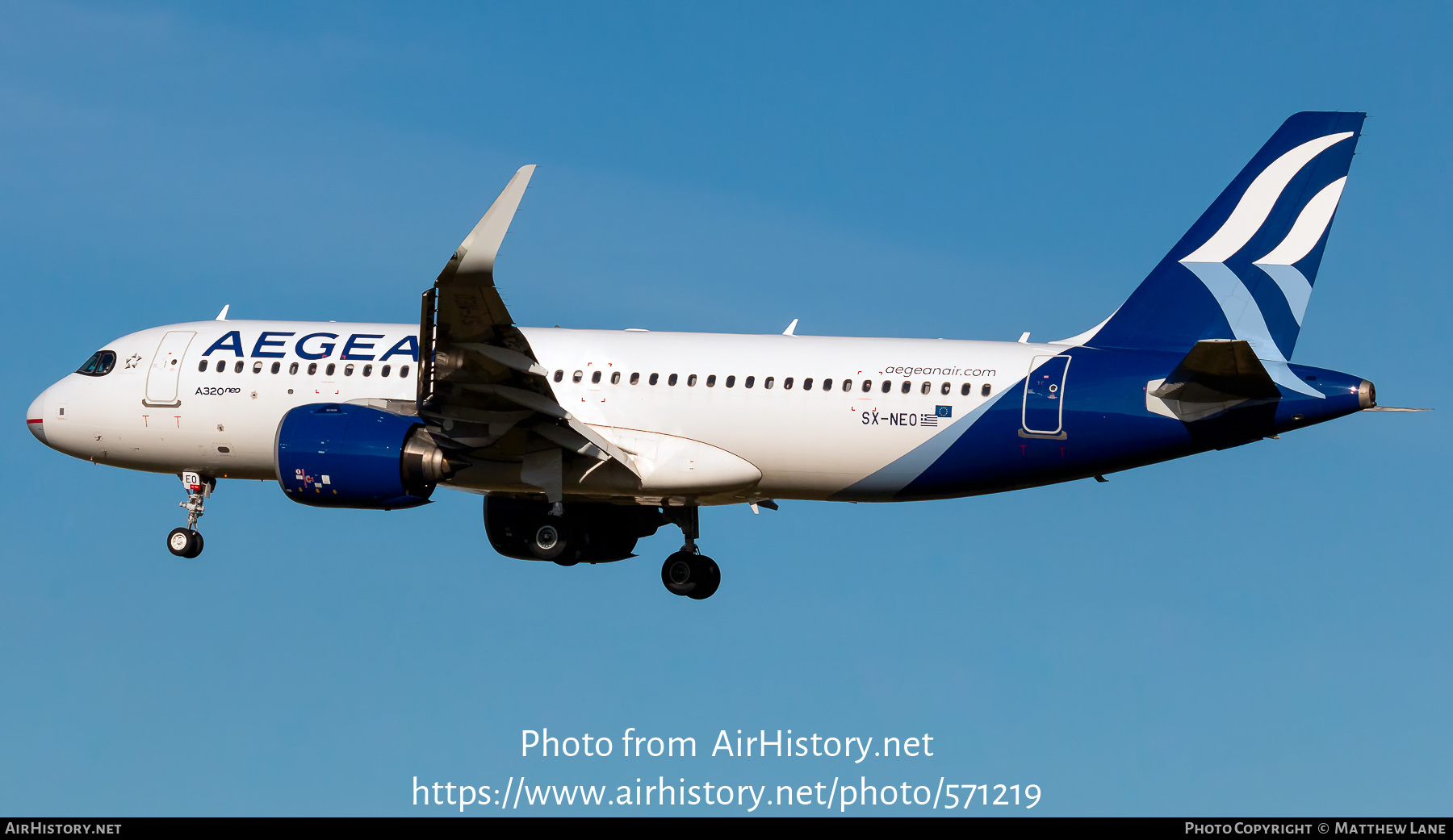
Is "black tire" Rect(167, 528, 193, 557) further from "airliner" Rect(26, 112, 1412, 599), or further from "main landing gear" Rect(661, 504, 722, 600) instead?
"main landing gear" Rect(661, 504, 722, 600)

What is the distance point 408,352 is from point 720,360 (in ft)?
21.3

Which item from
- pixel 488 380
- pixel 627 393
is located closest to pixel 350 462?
pixel 488 380

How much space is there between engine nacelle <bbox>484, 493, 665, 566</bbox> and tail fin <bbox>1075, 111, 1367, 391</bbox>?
10968 millimetres

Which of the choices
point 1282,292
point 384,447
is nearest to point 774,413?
point 384,447

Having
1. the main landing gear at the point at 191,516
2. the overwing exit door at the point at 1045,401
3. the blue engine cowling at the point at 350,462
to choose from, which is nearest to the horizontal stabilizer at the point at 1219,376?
the overwing exit door at the point at 1045,401

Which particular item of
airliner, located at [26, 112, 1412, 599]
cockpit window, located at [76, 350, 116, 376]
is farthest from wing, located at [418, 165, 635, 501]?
cockpit window, located at [76, 350, 116, 376]

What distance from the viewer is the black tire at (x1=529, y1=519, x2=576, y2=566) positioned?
35125 mm

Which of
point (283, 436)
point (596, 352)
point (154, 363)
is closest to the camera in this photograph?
point (283, 436)

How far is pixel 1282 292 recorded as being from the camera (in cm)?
3088

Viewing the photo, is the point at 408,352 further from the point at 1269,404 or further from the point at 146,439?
the point at 1269,404

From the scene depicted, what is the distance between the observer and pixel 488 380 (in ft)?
101

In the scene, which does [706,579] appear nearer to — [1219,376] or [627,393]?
[627,393]

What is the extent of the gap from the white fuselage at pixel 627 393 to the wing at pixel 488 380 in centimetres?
78

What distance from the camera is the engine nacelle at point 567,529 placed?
3547 cm
